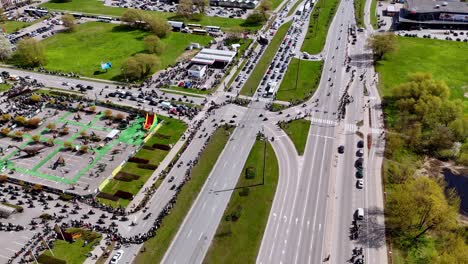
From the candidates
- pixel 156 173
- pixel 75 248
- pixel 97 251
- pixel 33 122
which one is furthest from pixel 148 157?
pixel 33 122

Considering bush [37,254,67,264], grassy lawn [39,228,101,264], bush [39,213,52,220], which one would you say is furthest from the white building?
bush [37,254,67,264]

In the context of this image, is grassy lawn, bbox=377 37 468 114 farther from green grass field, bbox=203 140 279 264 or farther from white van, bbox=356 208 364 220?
green grass field, bbox=203 140 279 264

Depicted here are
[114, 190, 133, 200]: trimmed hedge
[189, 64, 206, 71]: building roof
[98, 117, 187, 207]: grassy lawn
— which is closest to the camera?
[114, 190, 133, 200]: trimmed hedge

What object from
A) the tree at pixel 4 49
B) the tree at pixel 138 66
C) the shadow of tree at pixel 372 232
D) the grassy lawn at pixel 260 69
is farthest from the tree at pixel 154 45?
the shadow of tree at pixel 372 232

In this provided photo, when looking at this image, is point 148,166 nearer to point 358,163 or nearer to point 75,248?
point 75,248

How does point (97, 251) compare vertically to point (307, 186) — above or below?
below

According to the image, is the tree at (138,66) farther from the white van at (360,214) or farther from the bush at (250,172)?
the white van at (360,214)

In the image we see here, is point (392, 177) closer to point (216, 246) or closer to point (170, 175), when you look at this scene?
point (216, 246)
